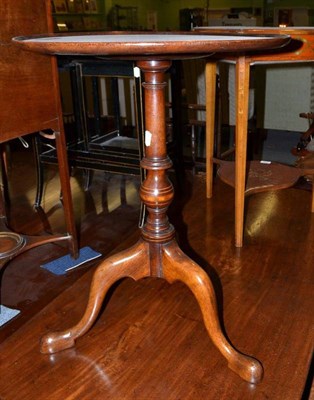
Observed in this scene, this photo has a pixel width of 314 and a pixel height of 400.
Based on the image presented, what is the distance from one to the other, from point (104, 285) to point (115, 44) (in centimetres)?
65

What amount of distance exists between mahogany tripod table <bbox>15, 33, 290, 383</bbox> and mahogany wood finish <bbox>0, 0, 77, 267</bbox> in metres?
0.21

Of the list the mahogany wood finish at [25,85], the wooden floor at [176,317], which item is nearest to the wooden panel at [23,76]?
the mahogany wood finish at [25,85]

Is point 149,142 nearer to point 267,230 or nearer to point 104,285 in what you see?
point 104,285

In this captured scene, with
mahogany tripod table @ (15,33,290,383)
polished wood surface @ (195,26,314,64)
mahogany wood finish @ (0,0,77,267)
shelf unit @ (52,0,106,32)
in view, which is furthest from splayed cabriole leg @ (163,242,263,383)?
shelf unit @ (52,0,106,32)

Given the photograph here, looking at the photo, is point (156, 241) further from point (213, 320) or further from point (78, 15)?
point (78, 15)

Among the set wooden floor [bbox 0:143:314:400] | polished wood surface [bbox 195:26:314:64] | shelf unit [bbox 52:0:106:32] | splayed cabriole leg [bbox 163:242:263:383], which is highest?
shelf unit [bbox 52:0:106:32]

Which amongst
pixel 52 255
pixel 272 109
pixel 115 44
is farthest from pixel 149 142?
pixel 272 109

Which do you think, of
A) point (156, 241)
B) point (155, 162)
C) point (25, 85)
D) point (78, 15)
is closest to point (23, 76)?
point (25, 85)

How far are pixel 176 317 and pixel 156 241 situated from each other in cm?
29

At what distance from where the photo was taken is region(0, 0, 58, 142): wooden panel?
1280 millimetres

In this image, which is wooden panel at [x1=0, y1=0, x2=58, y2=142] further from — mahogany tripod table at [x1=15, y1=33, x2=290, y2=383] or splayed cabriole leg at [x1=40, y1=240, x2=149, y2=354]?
splayed cabriole leg at [x1=40, y1=240, x2=149, y2=354]

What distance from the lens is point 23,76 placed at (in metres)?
1.36

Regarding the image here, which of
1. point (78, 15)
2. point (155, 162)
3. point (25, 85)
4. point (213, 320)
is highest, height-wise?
point (78, 15)

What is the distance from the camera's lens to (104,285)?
4.00 ft
